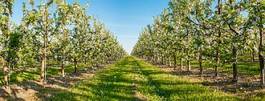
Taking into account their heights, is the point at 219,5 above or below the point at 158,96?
above

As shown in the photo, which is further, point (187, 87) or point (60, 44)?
point (60, 44)

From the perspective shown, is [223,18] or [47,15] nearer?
[223,18]

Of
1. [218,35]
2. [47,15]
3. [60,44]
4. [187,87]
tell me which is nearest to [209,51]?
[218,35]

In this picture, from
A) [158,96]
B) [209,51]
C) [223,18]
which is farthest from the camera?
[209,51]

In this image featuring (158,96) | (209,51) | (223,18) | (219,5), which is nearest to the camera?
(158,96)

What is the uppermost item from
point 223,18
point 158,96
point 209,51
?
point 223,18

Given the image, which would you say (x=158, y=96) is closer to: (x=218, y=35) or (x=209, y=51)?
(x=209, y=51)

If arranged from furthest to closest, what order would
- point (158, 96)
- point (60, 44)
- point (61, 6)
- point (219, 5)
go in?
point (60, 44), point (61, 6), point (219, 5), point (158, 96)

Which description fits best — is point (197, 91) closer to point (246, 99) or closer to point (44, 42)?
point (246, 99)

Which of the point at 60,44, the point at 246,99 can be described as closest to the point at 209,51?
the point at 246,99

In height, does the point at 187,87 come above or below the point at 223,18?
below

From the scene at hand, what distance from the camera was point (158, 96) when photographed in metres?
27.7

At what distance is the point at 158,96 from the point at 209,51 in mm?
9418

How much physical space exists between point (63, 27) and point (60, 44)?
4557mm
